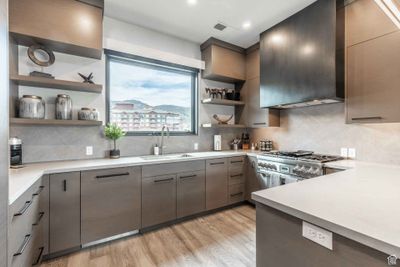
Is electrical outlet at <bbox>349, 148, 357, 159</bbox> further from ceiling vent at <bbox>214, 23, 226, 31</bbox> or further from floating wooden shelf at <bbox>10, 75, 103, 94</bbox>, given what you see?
floating wooden shelf at <bbox>10, 75, 103, 94</bbox>

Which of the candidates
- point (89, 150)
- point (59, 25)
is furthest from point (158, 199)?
point (59, 25)

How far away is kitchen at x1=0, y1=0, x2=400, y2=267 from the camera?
1.14 m

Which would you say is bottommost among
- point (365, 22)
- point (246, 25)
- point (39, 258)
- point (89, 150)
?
point (39, 258)

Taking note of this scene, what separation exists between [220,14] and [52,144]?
2.63 metres

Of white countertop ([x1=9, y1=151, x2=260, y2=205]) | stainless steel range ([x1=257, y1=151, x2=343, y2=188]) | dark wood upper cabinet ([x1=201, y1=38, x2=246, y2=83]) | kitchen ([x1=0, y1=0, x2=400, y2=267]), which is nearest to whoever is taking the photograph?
kitchen ([x1=0, y1=0, x2=400, y2=267])

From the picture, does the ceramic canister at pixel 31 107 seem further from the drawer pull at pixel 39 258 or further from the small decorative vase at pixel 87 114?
the drawer pull at pixel 39 258

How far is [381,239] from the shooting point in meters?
0.60

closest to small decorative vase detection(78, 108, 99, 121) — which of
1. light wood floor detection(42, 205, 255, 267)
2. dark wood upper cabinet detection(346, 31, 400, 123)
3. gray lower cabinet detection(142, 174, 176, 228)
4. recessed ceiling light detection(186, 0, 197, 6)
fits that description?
gray lower cabinet detection(142, 174, 176, 228)

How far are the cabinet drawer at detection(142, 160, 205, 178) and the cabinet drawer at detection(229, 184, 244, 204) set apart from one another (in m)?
0.69

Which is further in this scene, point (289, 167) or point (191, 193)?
point (191, 193)

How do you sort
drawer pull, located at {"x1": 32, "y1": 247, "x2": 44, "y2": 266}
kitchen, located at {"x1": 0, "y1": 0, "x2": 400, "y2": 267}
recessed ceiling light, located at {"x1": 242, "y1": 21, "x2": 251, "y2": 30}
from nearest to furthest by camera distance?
kitchen, located at {"x1": 0, "y1": 0, "x2": 400, "y2": 267}, drawer pull, located at {"x1": 32, "y1": 247, "x2": 44, "y2": 266}, recessed ceiling light, located at {"x1": 242, "y1": 21, "x2": 251, "y2": 30}

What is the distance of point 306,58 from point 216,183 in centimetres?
205

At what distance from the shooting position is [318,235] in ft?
2.55

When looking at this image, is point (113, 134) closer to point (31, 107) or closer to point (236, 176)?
point (31, 107)
